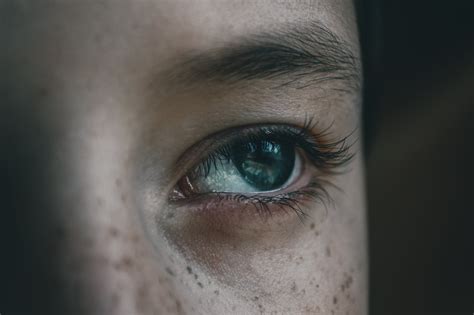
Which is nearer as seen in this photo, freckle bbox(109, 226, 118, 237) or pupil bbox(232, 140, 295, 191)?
freckle bbox(109, 226, 118, 237)

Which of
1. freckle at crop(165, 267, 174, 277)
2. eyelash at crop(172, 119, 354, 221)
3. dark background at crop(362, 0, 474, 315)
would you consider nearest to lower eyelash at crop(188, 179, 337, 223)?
eyelash at crop(172, 119, 354, 221)

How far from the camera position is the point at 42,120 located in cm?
73

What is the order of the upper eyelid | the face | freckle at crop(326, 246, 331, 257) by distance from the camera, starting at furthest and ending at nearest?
freckle at crop(326, 246, 331, 257), the upper eyelid, the face

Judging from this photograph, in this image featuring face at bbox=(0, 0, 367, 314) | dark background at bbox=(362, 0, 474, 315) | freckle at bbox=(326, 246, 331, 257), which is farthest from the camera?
dark background at bbox=(362, 0, 474, 315)

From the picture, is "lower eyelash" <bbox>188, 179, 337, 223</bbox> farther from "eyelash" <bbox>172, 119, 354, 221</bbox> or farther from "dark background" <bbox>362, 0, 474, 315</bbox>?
"dark background" <bbox>362, 0, 474, 315</bbox>

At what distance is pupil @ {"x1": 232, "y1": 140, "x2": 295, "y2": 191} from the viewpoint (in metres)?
→ 0.94

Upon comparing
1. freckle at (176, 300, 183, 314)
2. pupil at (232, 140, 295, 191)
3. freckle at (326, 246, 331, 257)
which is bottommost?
freckle at (176, 300, 183, 314)

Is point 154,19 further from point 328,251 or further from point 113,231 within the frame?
point 328,251

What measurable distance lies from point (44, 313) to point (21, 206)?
0.37 feet

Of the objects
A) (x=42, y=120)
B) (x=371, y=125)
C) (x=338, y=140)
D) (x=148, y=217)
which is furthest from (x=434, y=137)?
(x=42, y=120)

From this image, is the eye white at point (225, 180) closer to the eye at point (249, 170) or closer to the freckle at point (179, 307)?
the eye at point (249, 170)

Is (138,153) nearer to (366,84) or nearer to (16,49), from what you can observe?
(16,49)

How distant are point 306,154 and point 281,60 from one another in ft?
0.64

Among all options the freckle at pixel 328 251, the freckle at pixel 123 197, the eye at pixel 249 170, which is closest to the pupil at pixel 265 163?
the eye at pixel 249 170
